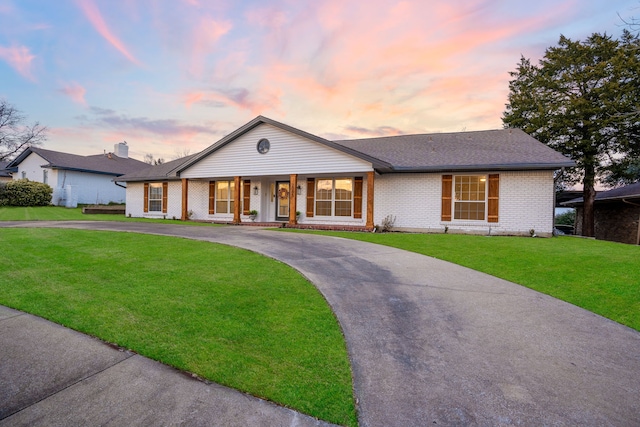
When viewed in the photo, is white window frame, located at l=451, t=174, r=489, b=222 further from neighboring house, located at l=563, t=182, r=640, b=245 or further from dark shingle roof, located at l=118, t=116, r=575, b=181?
neighboring house, located at l=563, t=182, r=640, b=245

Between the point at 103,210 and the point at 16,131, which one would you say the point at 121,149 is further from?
the point at 103,210

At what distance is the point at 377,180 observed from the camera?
14.4 metres

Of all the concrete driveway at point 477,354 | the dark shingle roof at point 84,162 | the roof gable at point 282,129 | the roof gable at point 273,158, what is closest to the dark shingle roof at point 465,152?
the roof gable at point 282,129

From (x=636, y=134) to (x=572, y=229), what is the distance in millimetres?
7953

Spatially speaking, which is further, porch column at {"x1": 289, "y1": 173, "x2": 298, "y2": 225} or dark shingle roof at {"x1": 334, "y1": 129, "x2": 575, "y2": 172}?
porch column at {"x1": 289, "y1": 173, "x2": 298, "y2": 225}

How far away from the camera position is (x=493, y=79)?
1530 cm

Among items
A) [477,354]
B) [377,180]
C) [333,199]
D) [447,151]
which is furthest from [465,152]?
[477,354]

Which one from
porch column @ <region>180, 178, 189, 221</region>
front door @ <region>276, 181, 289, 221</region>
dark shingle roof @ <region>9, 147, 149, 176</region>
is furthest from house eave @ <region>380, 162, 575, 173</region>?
dark shingle roof @ <region>9, 147, 149, 176</region>

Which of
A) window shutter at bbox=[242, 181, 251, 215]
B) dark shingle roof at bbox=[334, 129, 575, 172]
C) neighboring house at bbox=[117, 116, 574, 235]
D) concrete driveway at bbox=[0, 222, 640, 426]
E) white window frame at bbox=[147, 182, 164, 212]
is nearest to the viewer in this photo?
concrete driveway at bbox=[0, 222, 640, 426]

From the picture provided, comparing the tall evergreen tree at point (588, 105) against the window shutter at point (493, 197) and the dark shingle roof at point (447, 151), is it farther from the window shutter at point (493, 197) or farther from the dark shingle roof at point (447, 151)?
the window shutter at point (493, 197)

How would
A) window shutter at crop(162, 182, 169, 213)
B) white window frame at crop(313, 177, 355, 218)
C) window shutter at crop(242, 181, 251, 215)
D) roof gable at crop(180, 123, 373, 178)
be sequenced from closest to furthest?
roof gable at crop(180, 123, 373, 178)
white window frame at crop(313, 177, 355, 218)
window shutter at crop(242, 181, 251, 215)
window shutter at crop(162, 182, 169, 213)

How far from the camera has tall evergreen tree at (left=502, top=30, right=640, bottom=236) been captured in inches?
682

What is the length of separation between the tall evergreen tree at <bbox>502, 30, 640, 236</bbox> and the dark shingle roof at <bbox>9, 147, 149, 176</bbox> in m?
35.1

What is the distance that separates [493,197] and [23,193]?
32.6 meters
